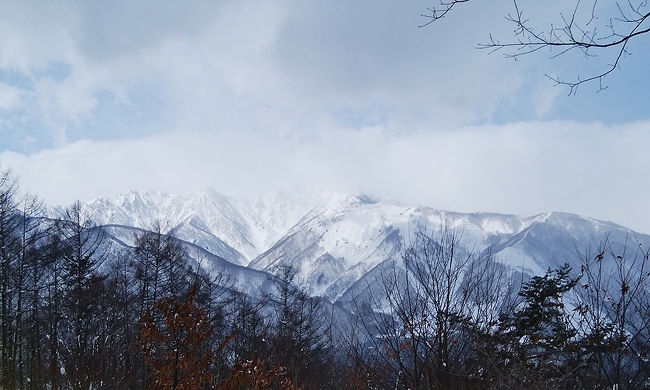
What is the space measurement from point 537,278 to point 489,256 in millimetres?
7848

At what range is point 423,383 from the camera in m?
7.30

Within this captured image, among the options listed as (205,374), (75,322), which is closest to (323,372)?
(75,322)

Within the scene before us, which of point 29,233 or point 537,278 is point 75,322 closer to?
point 29,233

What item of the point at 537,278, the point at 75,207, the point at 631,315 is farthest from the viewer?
the point at 75,207

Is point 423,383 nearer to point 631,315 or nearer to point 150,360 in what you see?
point 631,315

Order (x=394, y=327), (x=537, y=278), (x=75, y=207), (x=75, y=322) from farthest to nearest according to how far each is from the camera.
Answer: (x=75, y=207), (x=75, y=322), (x=537, y=278), (x=394, y=327)

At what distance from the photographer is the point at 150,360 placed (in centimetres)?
583

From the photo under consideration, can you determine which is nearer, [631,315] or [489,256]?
[631,315]

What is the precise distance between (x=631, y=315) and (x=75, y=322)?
17022 millimetres

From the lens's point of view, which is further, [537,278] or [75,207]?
[75,207]

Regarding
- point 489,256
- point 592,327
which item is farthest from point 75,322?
point 592,327

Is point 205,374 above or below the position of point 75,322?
below

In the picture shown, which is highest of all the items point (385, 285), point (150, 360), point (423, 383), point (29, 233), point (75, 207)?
point (75, 207)

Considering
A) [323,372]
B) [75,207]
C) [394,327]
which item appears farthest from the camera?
[323,372]
